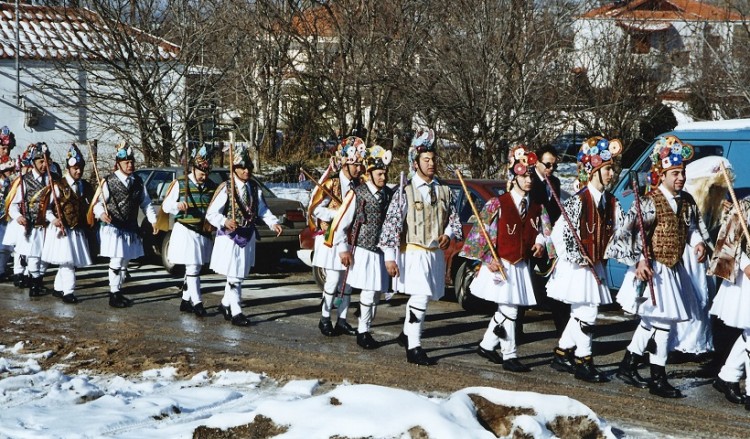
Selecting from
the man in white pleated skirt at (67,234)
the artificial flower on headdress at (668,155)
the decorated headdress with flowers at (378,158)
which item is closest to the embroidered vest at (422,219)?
the decorated headdress with flowers at (378,158)

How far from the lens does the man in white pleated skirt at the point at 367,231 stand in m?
9.54

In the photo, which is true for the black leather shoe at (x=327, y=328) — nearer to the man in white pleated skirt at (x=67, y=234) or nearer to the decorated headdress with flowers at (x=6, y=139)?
the man in white pleated skirt at (x=67, y=234)

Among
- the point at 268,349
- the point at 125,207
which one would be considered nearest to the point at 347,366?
the point at 268,349

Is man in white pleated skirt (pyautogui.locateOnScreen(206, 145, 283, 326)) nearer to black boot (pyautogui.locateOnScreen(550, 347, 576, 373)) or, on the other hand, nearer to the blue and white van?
black boot (pyautogui.locateOnScreen(550, 347, 576, 373))

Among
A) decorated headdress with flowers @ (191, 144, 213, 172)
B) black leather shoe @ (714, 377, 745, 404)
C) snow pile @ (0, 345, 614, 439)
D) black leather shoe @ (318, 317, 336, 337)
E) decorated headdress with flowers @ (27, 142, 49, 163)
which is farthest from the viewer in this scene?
decorated headdress with flowers @ (27, 142, 49, 163)

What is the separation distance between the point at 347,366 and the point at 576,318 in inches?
80.0

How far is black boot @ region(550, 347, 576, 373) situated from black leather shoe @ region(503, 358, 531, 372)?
25 centimetres

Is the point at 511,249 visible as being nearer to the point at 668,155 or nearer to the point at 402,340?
the point at 668,155

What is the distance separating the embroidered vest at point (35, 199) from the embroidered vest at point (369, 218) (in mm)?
4887

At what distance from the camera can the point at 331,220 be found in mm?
10305

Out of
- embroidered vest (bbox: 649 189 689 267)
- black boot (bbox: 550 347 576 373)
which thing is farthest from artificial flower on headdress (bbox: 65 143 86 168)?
embroidered vest (bbox: 649 189 689 267)

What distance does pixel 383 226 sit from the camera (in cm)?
900

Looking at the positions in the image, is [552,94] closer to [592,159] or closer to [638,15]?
[638,15]

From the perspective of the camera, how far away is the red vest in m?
8.69
